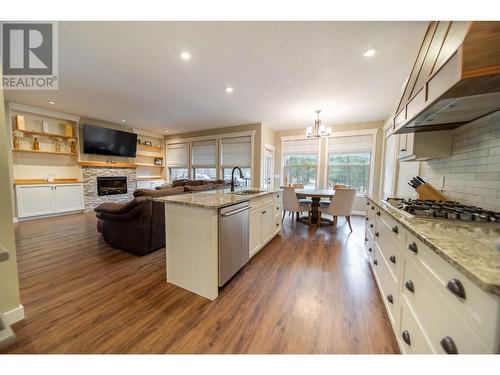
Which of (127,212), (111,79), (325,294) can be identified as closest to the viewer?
(325,294)

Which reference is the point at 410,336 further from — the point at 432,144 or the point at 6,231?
the point at 6,231

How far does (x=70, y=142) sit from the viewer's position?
5031mm

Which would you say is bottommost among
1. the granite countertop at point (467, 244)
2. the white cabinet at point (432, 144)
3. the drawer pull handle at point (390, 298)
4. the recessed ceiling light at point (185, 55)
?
the drawer pull handle at point (390, 298)

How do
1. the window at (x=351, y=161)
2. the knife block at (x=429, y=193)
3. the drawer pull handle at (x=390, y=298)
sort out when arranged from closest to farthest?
1. the drawer pull handle at (x=390, y=298)
2. the knife block at (x=429, y=193)
3. the window at (x=351, y=161)

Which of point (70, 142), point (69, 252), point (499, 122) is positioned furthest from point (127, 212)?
point (70, 142)

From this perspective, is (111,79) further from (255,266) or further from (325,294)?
(325,294)

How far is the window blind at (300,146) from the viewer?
5.87 m

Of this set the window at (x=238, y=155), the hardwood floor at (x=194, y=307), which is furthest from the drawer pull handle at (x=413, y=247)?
the window at (x=238, y=155)

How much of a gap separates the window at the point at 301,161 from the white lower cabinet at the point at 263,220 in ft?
10.3

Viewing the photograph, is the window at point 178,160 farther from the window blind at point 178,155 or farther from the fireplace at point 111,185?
the fireplace at point 111,185

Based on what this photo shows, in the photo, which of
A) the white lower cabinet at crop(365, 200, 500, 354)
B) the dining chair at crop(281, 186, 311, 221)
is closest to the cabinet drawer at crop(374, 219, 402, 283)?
the white lower cabinet at crop(365, 200, 500, 354)

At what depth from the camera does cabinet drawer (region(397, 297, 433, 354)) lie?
0.93 metres
